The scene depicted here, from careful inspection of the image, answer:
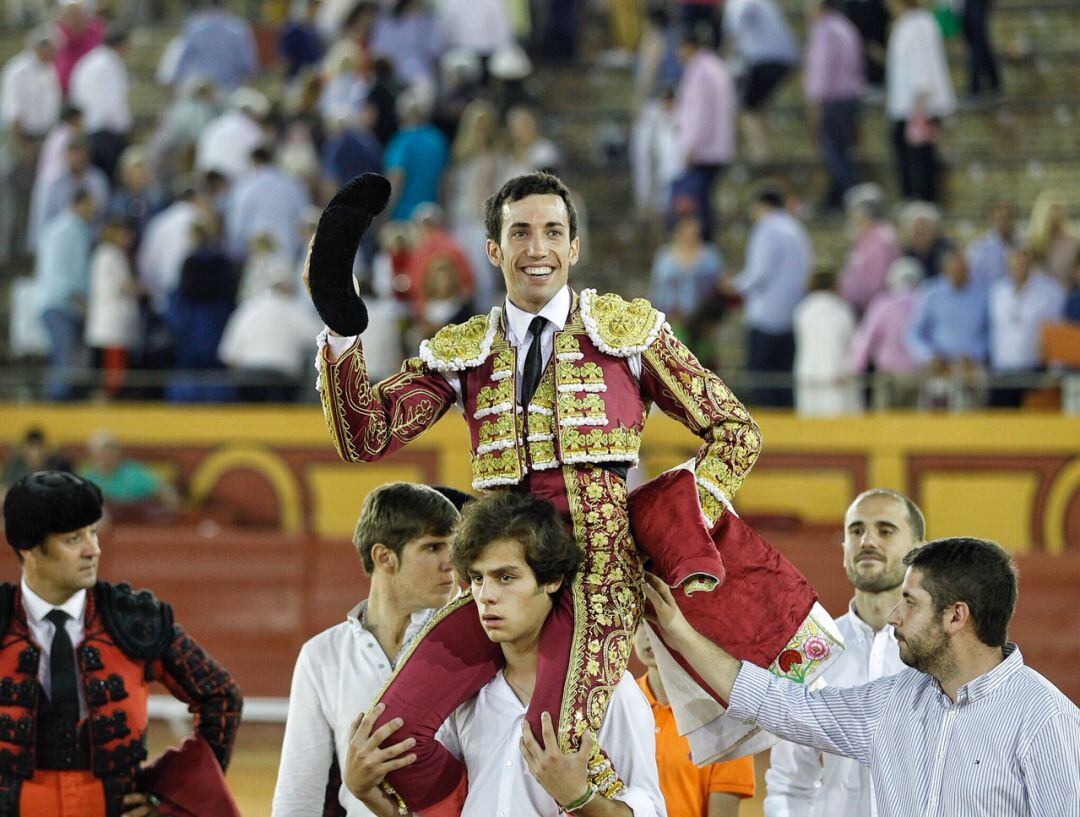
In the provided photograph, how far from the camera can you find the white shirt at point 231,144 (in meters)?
12.0

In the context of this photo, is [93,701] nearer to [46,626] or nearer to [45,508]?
[46,626]

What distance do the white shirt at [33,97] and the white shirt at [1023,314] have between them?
6812 mm

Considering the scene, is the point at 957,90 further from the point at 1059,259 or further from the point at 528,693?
the point at 528,693

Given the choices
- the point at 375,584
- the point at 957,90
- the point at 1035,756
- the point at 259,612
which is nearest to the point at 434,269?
the point at 259,612

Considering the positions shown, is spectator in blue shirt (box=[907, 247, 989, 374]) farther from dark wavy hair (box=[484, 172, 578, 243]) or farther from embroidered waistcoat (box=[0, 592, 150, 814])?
embroidered waistcoat (box=[0, 592, 150, 814])

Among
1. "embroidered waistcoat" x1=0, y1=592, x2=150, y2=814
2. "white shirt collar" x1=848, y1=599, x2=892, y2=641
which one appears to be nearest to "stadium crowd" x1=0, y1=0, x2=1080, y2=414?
"white shirt collar" x1=848, y1=599, x2=892, y2=641

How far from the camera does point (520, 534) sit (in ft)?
11.9

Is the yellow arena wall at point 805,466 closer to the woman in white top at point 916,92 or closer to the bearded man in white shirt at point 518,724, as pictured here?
the woman in white top at point 916,92

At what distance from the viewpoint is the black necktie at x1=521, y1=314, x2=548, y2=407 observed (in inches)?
153

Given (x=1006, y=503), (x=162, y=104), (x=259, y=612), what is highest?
(x=162, y=104)

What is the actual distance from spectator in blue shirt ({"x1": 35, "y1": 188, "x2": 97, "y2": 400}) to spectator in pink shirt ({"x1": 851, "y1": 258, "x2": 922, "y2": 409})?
15.5ft

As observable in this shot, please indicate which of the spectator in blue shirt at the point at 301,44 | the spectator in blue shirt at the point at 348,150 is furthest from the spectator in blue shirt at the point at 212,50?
the spectator in blue shirt at the point at 348,150

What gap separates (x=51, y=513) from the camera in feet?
13.8

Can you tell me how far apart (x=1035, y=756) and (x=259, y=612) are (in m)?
7.02
